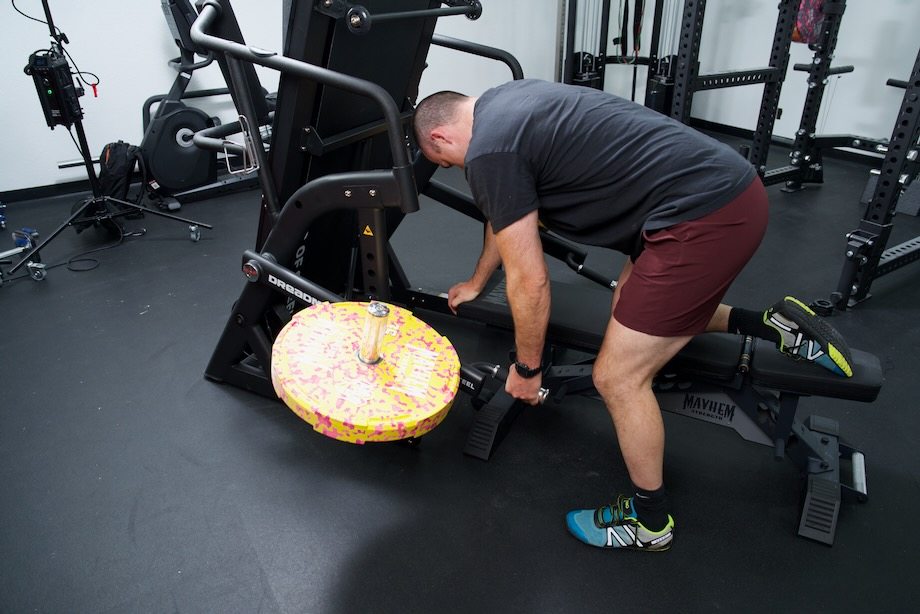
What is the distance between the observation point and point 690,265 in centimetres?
147

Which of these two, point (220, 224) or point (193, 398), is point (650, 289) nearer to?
point (193, 398)

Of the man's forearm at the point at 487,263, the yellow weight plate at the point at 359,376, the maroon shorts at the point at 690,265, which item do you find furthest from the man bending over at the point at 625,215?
the man's forearm at the point at 487,263

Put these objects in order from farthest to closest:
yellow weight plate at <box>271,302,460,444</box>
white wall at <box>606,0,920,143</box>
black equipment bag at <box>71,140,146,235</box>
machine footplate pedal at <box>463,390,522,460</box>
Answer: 1. white wall at <box>606,0,920,143</box>
2. black equipment bag at <box>71,140,146,235</box>
3. machine footplate pedal at <box>463,390,522,460</box>
4. yellow weight plate at <box>271,302,460,444</box>

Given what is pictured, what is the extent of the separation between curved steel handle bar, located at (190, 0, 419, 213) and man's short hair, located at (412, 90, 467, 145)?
0.36 ft

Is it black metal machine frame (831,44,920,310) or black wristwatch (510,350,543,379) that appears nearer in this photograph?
black wristwatch (510,350,543,379)

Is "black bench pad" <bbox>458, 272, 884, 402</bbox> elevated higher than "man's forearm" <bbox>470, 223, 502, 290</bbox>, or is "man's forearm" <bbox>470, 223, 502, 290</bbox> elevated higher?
"man's forearm" <bbox>470, 223, 502, 290</bbox>

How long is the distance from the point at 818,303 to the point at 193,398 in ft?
8.94

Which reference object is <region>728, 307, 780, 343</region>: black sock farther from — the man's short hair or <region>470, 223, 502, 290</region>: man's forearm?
the man's short hair

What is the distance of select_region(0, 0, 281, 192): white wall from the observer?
379 cm

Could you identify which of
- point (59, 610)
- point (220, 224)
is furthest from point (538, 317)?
point (220, 224)

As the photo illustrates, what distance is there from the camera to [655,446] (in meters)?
1.60

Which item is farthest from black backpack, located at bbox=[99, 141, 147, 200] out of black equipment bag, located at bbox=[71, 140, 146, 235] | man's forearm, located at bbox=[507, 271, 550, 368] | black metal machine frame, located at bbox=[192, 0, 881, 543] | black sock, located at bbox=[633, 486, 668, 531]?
black sock, located at bbox=[633, 486, 668, 531]

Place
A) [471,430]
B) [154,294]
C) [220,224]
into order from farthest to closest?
[220,224], [154,294], [471,430]

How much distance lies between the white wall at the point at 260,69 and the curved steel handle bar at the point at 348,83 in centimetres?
298
